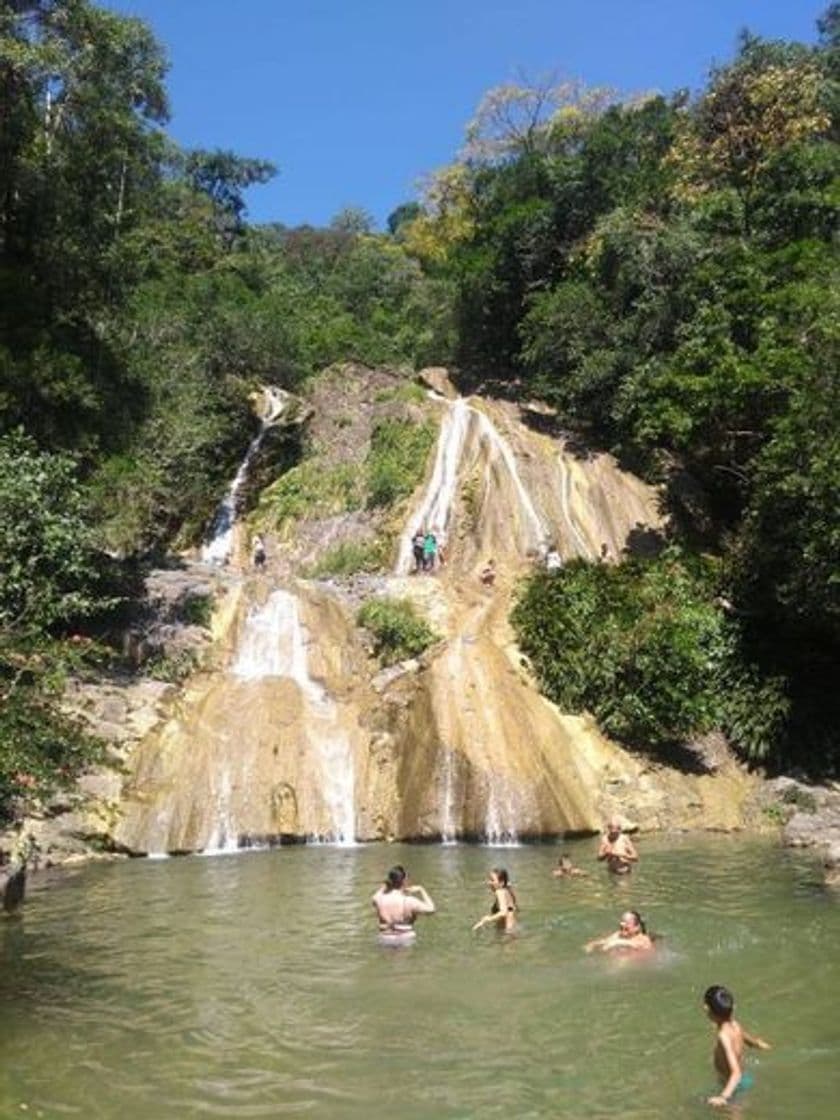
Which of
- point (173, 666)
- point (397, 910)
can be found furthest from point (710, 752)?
point (397, 910)

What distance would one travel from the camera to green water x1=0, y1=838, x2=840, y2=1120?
29.8 ft

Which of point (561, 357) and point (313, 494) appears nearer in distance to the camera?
point (313, 494)

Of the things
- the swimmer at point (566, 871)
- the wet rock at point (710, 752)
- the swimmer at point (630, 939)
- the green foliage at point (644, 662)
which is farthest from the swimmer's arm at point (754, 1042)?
the wet rock at point (710, 752)

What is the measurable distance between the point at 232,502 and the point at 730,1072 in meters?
32.7

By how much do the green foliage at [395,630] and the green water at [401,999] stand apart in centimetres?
874

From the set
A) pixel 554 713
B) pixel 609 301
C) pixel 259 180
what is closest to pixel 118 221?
pixel 554 713

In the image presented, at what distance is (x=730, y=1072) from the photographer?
8.95m

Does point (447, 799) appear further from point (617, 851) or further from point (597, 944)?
point (597, 944)

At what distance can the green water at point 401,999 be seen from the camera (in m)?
9.07

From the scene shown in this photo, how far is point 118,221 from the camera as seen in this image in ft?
84.4

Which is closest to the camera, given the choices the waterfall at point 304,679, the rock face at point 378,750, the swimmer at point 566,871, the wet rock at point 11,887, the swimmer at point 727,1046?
the swimmer at point 727,1046

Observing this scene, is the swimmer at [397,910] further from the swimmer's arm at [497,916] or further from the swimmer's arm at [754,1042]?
the swimmer's arm at [754,1042]

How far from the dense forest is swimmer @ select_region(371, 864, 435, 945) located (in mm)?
4290

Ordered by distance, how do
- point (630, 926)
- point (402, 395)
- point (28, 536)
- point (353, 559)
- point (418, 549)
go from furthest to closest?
point (402, 395), point (353, 559), point (418, 549), point (630, 926), point (28, 536)
